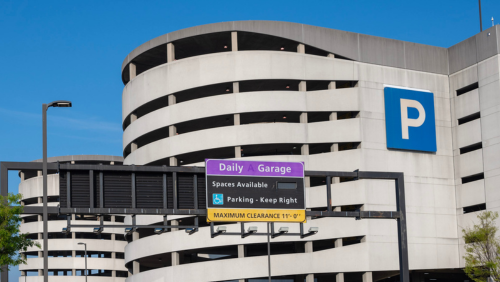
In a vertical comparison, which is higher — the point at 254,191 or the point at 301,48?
the point at 301,48

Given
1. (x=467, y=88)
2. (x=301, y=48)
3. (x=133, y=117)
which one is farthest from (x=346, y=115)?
(x=133, y=117)

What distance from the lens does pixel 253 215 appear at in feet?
92.9

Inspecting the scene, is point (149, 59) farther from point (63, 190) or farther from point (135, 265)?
point (63, 190)

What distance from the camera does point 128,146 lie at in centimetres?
6062

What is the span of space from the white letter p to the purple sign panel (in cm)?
2580

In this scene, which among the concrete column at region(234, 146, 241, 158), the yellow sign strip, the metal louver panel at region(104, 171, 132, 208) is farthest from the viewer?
the concrete column at region(234, 146, 241, 158)

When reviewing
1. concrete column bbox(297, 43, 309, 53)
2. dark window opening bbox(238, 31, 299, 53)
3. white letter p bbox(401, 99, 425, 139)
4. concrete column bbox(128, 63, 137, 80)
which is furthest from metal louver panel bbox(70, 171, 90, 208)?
concrete column bbox(128, 63, 137, 80)

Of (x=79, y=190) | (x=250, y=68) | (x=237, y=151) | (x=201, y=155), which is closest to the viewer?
(x=79, y=190)

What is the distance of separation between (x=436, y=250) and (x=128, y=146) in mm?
28733

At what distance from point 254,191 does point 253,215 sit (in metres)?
1.05

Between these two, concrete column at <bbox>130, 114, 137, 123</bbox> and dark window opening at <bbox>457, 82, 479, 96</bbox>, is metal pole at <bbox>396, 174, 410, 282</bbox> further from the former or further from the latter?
concrete column at <bbox>130, 114, 137, 123</bbox>

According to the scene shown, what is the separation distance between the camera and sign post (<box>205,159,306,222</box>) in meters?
28.0

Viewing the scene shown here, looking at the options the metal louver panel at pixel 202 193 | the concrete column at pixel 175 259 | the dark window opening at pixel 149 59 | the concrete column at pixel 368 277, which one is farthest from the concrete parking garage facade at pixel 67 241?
the metal louver panel at pixel 202 193

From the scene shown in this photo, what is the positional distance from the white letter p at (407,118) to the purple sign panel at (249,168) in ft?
84.6
